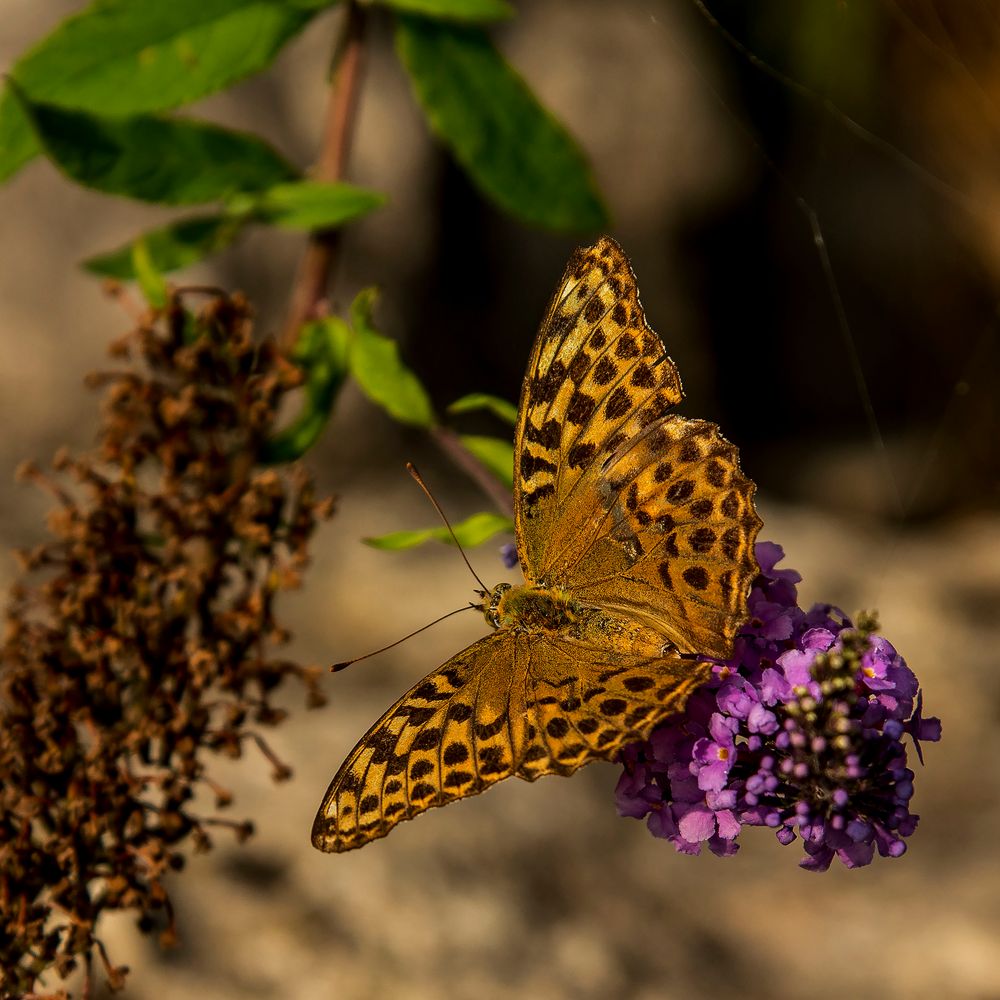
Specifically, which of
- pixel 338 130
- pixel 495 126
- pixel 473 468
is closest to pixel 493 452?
pixel 473 468

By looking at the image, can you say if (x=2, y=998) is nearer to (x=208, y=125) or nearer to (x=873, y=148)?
(x=208, y=125)

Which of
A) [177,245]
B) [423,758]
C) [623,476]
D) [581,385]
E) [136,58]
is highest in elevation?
[136,58]

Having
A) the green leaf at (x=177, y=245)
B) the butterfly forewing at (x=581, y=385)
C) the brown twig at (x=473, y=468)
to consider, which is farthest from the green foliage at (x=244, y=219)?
the butterfly forewing at (x=581, y=385)

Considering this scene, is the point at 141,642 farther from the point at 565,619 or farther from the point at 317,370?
the point at 565,619

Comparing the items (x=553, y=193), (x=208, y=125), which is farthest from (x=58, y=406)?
(x=553, y=193)

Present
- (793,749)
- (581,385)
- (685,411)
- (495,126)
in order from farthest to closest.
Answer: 1. (685,411)
2. (495,126)
3. (581,385)
4. (793,749)
